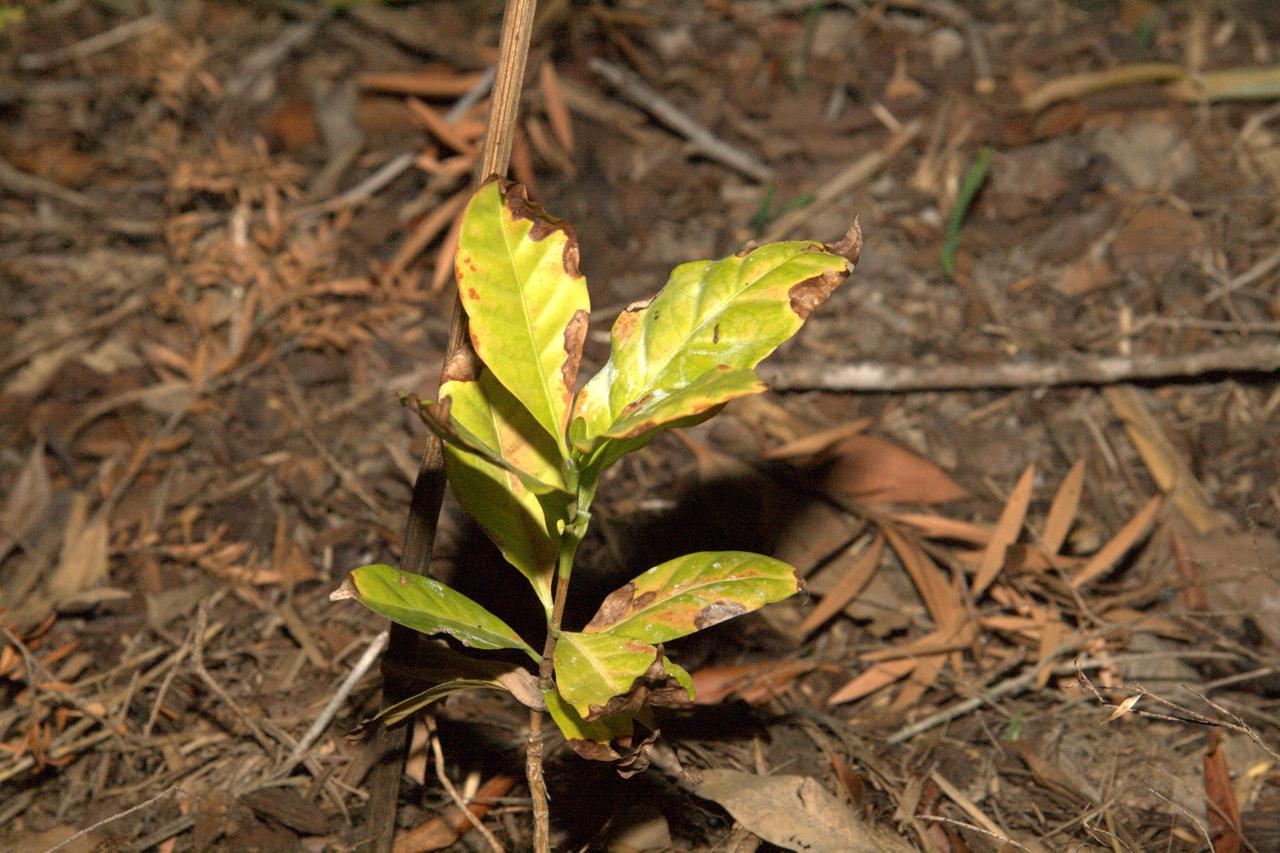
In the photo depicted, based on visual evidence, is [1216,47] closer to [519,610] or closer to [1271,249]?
A: [1271,249]

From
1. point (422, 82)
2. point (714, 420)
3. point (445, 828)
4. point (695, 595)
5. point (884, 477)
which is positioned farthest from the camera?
point (422, 82)

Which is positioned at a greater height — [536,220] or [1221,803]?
[536,220]

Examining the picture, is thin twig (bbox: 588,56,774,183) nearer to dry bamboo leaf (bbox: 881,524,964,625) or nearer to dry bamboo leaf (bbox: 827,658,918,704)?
dry bamboo leaf (bbox: 881,524,964,625)

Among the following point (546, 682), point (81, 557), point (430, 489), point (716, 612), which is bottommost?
point (81, 557)

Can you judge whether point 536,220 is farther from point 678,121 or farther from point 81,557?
point 678,121

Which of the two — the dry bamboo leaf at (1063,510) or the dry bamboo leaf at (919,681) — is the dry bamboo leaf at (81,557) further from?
the dry bamboo leaf at (1063,510)

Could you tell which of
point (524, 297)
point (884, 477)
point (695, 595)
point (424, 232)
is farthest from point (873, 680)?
point (424, 232)

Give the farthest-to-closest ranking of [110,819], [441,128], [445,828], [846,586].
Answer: [441,128] → [846,586] → [445,828] → [110,819]
